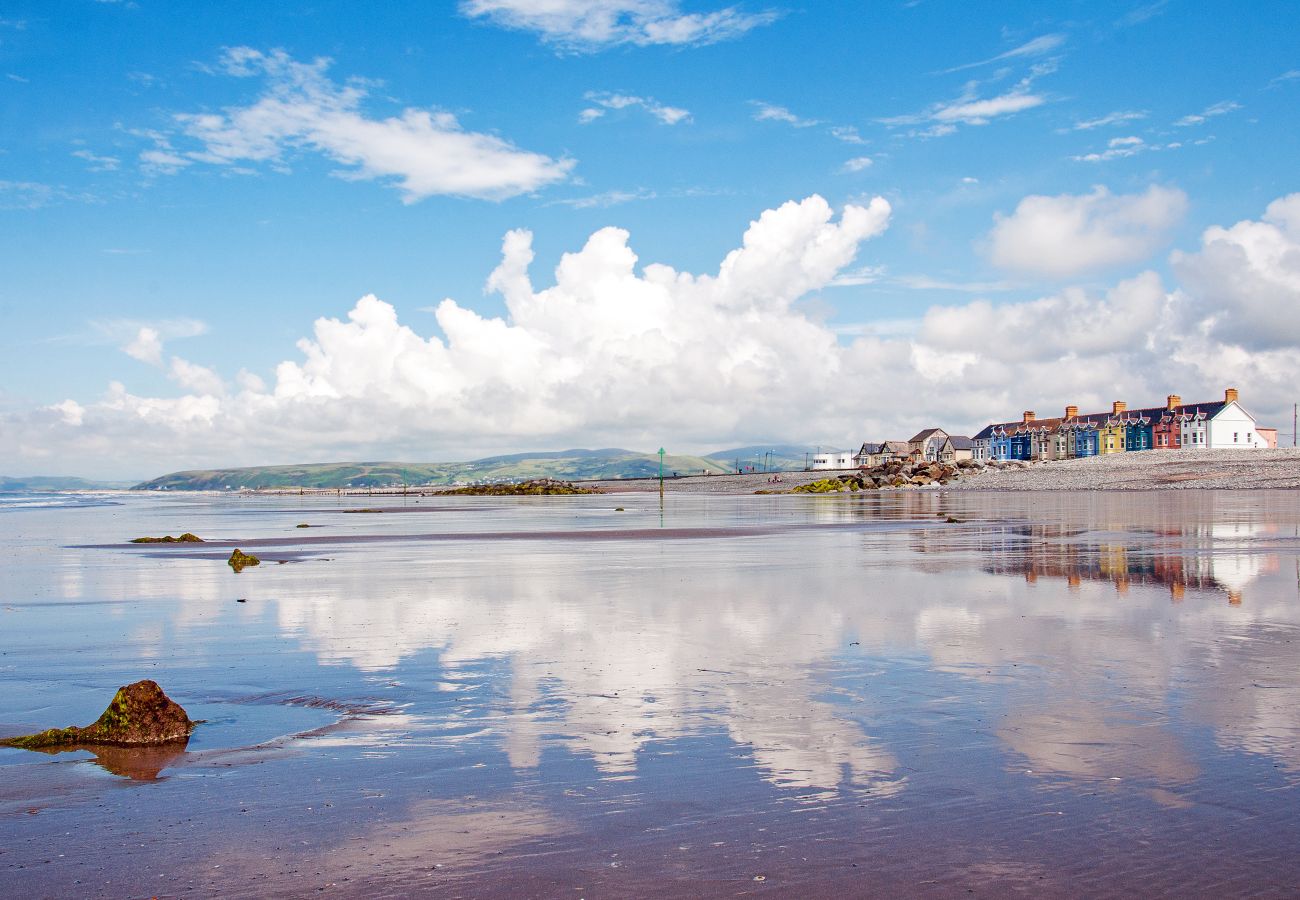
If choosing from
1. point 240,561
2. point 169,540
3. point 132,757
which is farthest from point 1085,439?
point 132,757

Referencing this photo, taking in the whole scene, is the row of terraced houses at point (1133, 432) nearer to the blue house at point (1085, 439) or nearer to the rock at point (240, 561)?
the blue house at point (1085, 439)

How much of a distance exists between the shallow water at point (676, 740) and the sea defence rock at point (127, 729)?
0.30 metres

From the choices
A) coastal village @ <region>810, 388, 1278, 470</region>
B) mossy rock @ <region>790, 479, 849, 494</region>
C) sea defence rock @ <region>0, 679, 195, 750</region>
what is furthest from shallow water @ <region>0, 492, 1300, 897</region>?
coastal village @ <region>810, 388, 1278, 470</region>

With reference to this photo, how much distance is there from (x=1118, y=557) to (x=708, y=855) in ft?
73.7

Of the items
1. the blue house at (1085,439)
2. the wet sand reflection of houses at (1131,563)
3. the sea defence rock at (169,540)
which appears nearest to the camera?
the wet sand reflection of houses at (1131,563)

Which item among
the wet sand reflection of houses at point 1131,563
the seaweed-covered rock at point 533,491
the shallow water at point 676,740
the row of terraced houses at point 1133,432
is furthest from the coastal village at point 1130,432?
the shallow water at point 676,740

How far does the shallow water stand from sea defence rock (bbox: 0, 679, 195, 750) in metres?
0.30

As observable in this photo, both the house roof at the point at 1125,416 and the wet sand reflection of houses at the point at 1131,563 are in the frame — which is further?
the house roof at the point at 1125,416

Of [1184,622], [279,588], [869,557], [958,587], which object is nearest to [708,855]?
[1184,622]

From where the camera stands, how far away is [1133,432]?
16250 cm

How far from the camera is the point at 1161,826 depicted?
6758 millimetres

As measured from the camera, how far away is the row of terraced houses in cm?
14450

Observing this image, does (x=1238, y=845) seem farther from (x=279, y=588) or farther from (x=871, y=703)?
(x=279, y=588)

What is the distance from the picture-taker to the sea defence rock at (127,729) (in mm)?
9156
